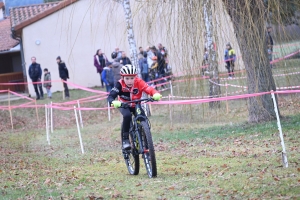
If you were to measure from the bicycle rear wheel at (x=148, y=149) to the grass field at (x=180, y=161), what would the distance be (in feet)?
0.57

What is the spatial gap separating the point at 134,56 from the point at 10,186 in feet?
30.7

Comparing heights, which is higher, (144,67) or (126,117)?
(144,67)

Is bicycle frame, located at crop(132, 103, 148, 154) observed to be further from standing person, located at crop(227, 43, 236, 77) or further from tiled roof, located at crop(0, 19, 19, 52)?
tiled roof, located at crop(0, 19, 19, 52)

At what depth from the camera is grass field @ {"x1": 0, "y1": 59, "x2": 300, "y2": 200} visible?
7629 mm

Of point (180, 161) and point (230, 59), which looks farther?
point (180, 161)

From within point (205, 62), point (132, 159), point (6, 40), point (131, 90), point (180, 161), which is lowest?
point (180, 161)

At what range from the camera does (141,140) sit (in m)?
8.92

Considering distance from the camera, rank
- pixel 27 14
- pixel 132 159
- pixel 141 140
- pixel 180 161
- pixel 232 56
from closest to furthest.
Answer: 1. pixel 232 56
2. pixel 141 140
3. pixel 132 159
4. pixel 180 161
5. pixel 27 14

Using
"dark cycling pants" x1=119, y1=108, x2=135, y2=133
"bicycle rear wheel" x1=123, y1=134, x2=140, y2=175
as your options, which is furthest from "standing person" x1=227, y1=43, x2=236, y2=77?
"bicycle rear wheel" x1=123, y1=134, x2=140, y2=175

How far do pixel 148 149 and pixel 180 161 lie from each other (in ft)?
6.03

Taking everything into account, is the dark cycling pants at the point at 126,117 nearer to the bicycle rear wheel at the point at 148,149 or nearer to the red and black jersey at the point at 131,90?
the red and black jersey at the point at 131,90

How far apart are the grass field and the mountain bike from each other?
0.21m

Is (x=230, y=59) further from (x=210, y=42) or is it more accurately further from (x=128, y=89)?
(x=128, y=89)

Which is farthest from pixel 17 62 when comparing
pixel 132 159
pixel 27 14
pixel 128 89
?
pixel 128 89
